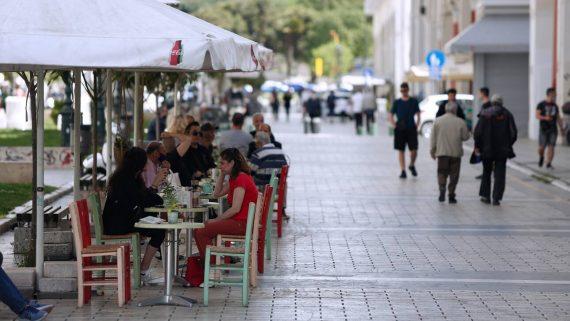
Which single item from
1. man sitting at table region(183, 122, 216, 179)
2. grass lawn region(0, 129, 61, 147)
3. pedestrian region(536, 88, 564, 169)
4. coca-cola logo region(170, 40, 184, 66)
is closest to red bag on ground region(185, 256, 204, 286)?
coca-cola logo region(170, 40, 184, 66)

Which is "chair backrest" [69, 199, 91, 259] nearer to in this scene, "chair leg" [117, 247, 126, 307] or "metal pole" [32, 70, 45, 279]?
"chair leg" [117, 247, 126, 307]

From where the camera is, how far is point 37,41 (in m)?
9.64

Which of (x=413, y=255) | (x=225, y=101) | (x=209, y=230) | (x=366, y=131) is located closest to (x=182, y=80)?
(x=413, y=255)

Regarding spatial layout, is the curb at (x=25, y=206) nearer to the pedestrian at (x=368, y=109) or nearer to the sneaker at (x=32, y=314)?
the sneaker at (x=32, y=314)

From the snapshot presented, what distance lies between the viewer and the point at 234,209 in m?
11.8

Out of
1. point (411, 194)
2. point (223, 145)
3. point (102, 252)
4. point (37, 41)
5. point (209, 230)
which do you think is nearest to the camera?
point (37, 41)

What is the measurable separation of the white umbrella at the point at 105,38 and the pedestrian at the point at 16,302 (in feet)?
5.22

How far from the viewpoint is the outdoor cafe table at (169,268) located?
422 inches

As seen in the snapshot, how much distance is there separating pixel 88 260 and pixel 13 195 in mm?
9203

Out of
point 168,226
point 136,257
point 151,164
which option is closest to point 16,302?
point 168,226

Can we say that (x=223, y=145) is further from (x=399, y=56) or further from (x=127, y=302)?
(x=399, y=56)

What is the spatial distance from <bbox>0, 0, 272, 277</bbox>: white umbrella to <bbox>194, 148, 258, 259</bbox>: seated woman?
1421 millimetres

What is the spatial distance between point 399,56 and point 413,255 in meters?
68.2

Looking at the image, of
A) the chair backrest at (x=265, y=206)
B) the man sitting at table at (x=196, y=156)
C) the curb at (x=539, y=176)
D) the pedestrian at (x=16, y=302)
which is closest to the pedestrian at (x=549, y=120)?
the curb at (x=539, y=176)
